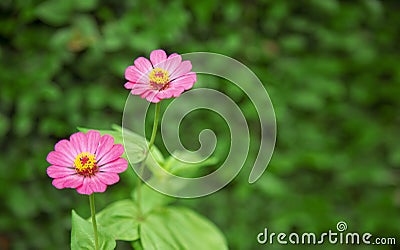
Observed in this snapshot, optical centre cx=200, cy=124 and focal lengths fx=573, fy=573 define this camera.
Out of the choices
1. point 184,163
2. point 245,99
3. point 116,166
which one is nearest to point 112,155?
point 116,166

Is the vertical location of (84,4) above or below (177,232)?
above

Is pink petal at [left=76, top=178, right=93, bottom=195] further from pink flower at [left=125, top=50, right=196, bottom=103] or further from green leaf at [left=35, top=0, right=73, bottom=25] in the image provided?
green leaf at [left=35, top=0, right=73, bottom=25]

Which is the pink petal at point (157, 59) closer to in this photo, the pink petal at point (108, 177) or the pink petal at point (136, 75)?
the pink petal at point (136, 75)

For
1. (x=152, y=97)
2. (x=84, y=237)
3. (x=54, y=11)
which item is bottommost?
(x=84, y=237)

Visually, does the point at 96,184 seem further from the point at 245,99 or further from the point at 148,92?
the point at 245,99

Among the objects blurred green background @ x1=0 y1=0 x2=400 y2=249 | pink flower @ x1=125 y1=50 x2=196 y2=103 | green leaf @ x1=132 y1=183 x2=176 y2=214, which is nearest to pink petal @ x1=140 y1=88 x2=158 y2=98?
pink flower @ x1=125 y1=50 x2=196 y2=103

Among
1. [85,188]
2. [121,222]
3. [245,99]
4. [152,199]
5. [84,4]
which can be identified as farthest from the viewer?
[245,99]
